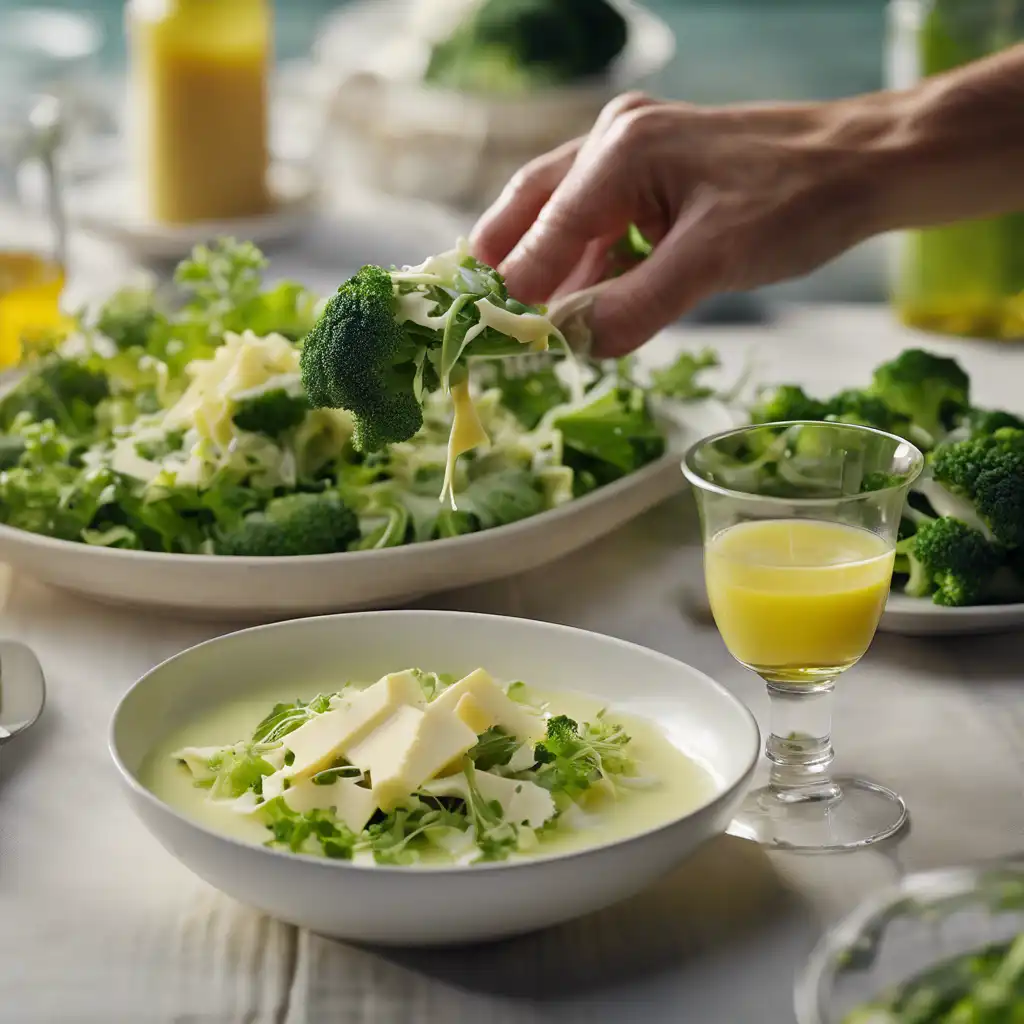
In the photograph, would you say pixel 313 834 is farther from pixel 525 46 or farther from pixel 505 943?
pixel 525 46

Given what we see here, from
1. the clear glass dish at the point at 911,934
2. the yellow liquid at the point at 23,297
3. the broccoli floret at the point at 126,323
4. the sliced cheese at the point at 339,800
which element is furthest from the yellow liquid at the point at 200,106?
the clear glass dish at the point at 911,934

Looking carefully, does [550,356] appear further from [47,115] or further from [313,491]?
[47,115]

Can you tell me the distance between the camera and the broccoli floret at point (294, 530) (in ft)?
5.24

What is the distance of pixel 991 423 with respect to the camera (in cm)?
172

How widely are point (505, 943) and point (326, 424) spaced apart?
0.82m

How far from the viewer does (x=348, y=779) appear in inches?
43.8

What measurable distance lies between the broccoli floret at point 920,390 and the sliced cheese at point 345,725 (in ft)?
2.80

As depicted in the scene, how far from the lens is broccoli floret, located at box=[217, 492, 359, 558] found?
5.24 ft

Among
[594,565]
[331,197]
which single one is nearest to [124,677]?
[594,565]

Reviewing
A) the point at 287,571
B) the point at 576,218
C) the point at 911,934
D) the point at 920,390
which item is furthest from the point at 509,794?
the point at 920,390

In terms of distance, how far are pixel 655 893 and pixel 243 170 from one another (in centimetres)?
236

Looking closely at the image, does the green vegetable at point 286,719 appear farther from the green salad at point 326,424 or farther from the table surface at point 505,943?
the green salad at point 326,424

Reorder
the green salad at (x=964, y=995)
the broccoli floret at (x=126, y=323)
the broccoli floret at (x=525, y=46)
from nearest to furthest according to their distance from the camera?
the green salad at (x=964, y=995), the broccoli floret at (x=126, y=323), the broccoli floret at (x=525, y=46)

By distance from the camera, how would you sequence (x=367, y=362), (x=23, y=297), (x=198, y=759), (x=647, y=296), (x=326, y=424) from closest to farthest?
1. (x=198, y=759)
2. (x=367, y=362)
3. (x=647, y=296)
4. (x=326, y=424)
5. (x=23, y=297)
